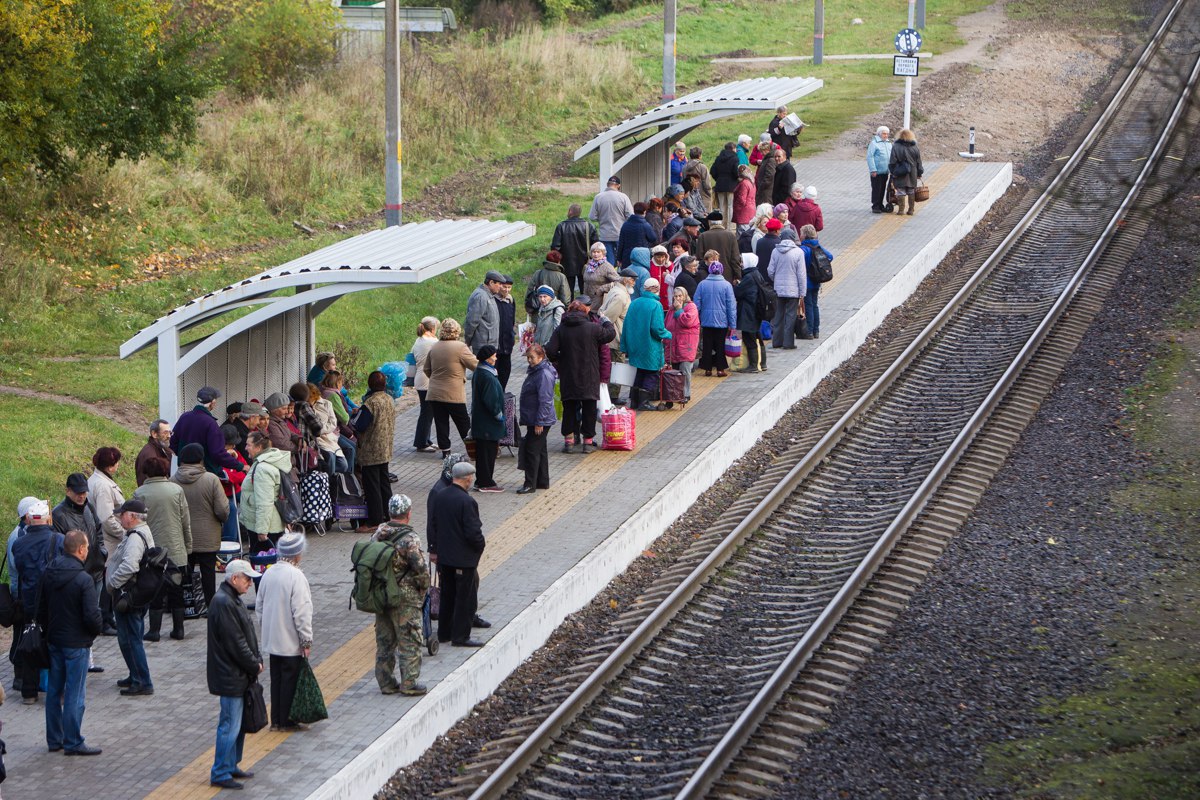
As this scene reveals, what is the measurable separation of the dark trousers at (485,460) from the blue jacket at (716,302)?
4.03 m

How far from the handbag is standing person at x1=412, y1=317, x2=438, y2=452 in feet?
19.7

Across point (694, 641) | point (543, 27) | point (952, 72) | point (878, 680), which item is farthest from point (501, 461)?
point (543, 27)

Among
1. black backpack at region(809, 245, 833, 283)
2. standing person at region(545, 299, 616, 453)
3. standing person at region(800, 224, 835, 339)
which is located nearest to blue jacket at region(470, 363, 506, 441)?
standing person at region(545, 299, 616, 453)

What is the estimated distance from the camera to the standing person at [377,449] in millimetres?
14312

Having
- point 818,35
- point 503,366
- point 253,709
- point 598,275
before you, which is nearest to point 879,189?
point 598,275

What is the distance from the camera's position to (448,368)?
15.7 meters

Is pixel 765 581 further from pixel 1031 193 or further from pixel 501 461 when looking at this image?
pixel 1031 193

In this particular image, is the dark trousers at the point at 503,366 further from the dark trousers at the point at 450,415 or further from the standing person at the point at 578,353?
the dark trousers at the point at 450,415

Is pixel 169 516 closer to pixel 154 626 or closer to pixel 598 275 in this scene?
pixel 154 626

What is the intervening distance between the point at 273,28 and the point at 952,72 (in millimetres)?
17051

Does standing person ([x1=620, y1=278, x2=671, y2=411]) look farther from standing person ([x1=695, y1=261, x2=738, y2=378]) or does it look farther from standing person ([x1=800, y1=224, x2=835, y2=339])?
standing person ([x1=800, y1=224, x2=835, y2=339])

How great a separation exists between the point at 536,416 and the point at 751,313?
4.61 m

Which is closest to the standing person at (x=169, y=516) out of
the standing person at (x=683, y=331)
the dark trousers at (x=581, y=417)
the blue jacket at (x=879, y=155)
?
the dark trousers at (x=581, y=417)

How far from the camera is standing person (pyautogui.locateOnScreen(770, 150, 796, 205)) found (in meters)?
24.3
